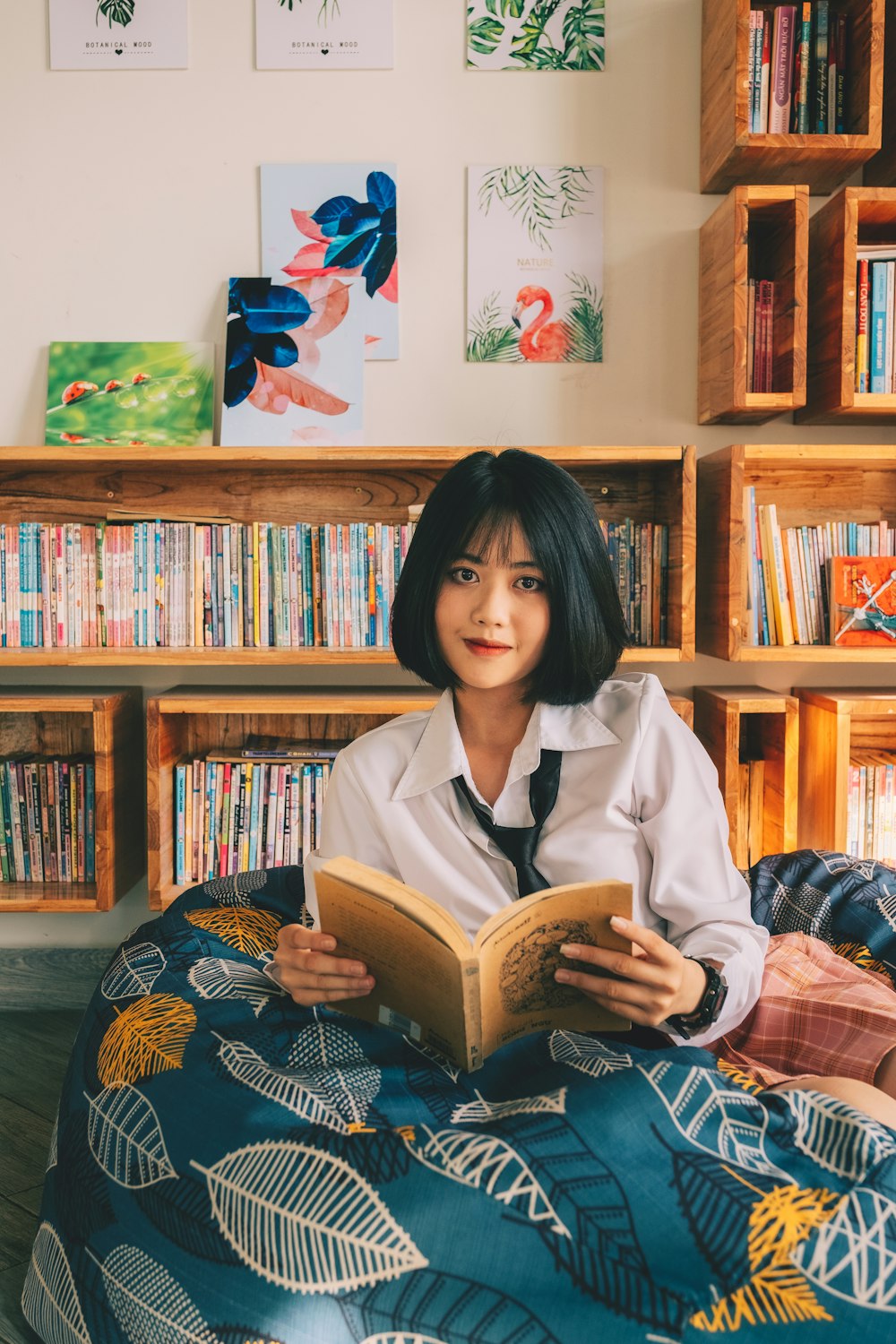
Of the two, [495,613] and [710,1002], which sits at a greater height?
[495,613]

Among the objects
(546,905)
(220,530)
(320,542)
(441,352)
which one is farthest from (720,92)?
(546,905)

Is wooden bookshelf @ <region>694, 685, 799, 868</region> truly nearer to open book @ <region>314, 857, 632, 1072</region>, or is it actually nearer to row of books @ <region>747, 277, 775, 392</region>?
row of books @ <region>747, 277, 775, 392</region>

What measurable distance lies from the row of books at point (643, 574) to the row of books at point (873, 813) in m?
0.48

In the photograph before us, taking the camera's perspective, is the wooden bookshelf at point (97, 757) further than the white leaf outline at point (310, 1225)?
Yes

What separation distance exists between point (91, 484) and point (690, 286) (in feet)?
4.46

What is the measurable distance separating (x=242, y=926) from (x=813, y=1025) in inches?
31.0

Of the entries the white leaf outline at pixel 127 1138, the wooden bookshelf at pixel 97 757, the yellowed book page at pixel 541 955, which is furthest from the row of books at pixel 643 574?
the white leaf outline at pixel 127 1138

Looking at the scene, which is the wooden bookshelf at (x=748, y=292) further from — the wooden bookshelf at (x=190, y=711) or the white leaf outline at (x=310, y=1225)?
the white leaf outline at (x=310, y=1225)

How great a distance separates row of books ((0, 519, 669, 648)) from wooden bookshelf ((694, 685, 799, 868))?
0.20 m

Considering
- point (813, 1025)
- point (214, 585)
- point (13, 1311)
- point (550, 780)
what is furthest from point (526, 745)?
point (214, 585)

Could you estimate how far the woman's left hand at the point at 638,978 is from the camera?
2.93 feet

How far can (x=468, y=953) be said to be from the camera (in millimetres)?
826

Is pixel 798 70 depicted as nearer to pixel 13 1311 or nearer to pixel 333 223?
pixel 333 223

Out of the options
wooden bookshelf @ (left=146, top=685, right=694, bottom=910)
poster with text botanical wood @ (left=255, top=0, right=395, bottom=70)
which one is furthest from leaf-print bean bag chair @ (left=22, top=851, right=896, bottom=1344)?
poster with text botanical wood @ (left=255, top=0, right=395, bottom=70)
